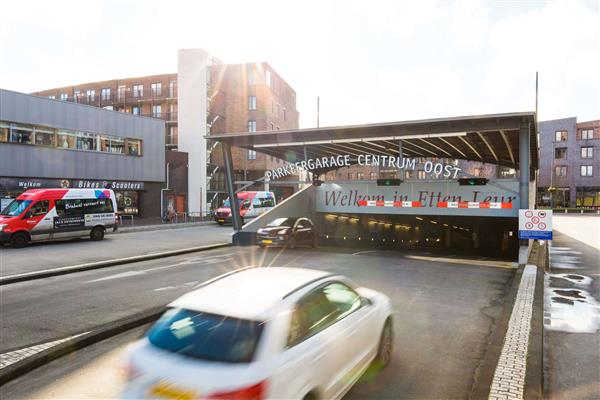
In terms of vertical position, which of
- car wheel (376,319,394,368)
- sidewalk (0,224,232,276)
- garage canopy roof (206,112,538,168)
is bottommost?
sidewalk (0,224,232,276)

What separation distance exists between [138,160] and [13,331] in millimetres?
30775

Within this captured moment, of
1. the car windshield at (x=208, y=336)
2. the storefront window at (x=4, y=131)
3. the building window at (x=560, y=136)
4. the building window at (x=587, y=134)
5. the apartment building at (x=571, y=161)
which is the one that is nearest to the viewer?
the car windshield at (x=208, y=336)

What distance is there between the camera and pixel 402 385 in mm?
5316

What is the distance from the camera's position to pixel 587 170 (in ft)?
228

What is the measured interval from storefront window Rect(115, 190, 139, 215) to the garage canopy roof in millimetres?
16120

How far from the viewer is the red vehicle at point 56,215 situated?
64.0ft

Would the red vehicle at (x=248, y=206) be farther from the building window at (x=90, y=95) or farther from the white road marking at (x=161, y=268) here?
the building window at (x=90, y=95)

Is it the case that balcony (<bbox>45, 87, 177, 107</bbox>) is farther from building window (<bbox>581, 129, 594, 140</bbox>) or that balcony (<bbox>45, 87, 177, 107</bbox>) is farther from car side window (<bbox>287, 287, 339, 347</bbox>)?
building window (<bbox>581, 129, 594, 140</bbox>)

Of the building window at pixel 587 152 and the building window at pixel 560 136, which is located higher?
the building window at pixel 560 136

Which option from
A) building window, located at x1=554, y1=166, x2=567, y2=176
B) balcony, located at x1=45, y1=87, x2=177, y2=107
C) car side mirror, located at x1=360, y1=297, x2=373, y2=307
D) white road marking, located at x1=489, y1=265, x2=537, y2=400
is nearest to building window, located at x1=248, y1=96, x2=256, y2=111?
balcony, located at x1=45, y1=87, x2=177, y2=107

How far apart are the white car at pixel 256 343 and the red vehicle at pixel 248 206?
29.7 meters

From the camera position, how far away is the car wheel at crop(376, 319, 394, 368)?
578 centimetres

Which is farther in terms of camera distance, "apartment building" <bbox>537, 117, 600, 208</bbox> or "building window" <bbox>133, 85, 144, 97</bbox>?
"apartment building" <bbox>537, 117, 600, 208</bbox>

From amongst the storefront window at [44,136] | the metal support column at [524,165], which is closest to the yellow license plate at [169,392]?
the metal support column at [524,165]
